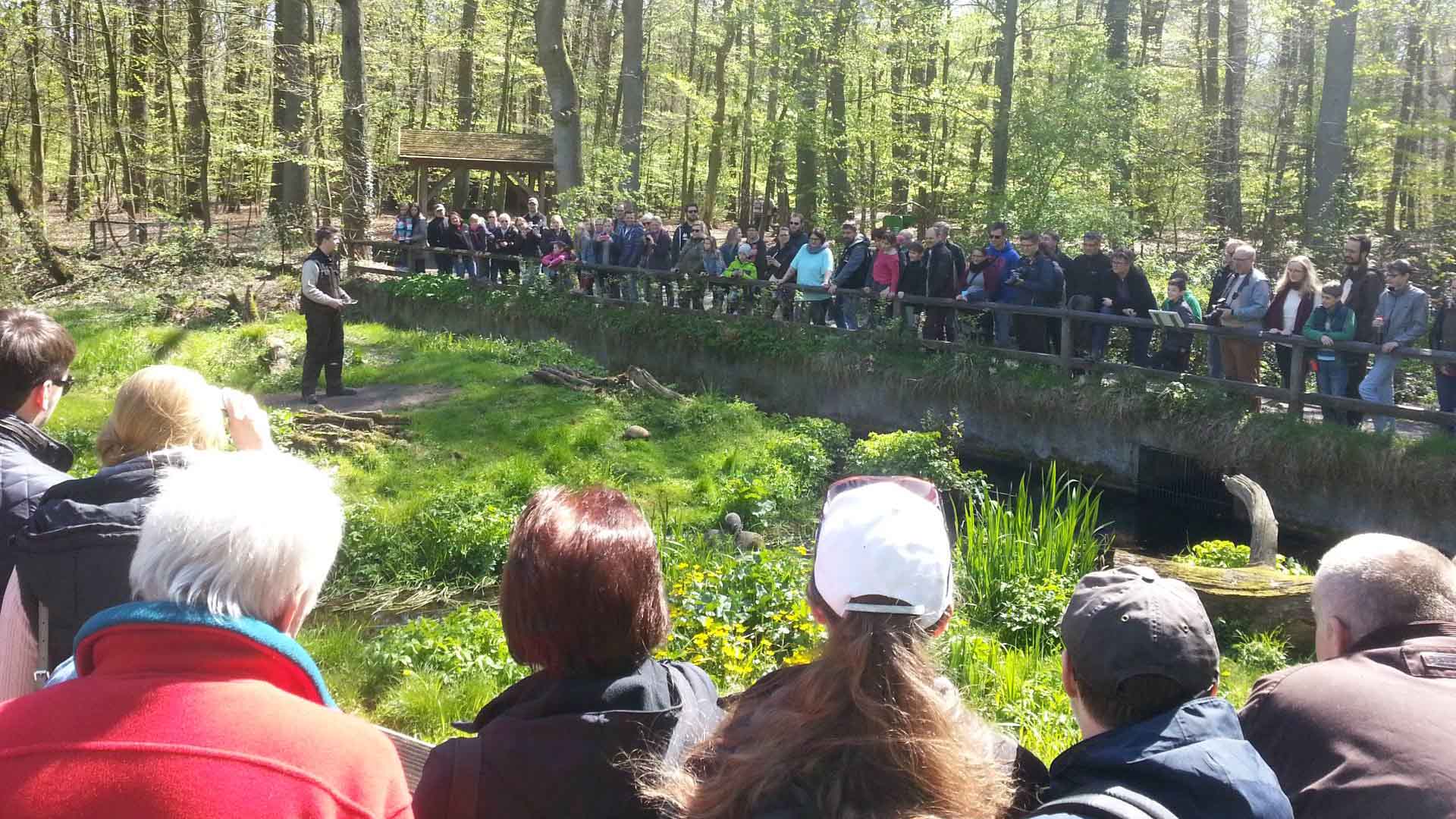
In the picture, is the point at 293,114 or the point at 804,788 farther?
the point at 293,114

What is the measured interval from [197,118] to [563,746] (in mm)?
27083

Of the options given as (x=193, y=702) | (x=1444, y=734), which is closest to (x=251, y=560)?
(x=193, y=702)

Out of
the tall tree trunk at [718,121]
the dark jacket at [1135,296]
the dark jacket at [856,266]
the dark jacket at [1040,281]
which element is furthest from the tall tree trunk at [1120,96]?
the tall tree trunk at [718,121]

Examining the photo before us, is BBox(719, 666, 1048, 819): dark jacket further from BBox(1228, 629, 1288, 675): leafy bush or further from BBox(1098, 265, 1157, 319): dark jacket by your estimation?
BBox(1098, 265, 1157, 319): dark jacket

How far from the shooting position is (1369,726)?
2301mm

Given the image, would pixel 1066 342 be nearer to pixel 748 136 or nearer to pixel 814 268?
pixel 814 268

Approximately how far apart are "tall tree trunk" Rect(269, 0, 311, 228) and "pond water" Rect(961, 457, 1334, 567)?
15.9m

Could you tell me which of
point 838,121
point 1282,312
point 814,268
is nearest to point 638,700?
point 1282,312

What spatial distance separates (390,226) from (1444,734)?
30.5 meters

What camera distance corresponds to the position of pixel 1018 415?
1276 centimetres

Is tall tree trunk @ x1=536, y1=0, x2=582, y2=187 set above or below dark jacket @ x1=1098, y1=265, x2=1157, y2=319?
above

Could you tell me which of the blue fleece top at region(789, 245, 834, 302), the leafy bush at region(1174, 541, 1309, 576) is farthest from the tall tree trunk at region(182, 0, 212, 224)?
the leafy bush at region(1174, 541, 1309, 576)

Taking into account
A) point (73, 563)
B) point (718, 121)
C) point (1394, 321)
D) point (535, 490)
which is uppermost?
point (718, 121)

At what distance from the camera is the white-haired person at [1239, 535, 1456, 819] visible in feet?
7.21
